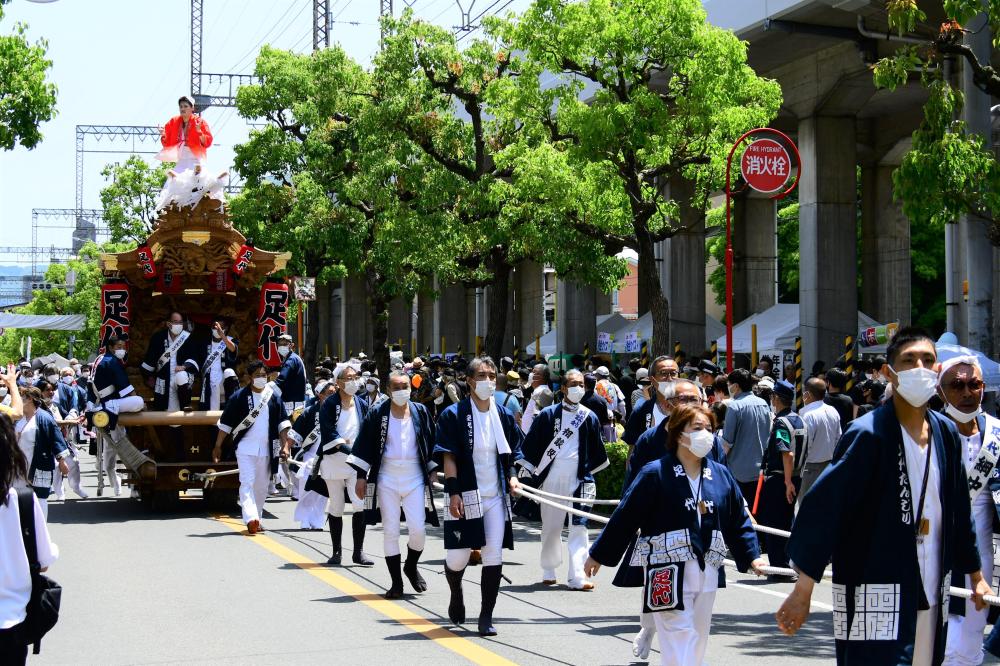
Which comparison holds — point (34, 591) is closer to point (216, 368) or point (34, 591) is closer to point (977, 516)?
point (977, 516)

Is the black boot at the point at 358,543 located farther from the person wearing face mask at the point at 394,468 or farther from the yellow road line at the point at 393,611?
the person wearing face mask at the point at 394,468

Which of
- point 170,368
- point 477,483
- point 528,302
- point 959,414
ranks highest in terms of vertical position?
point 528,302

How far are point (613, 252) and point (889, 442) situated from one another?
75.7 feet

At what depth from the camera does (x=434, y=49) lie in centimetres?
2619

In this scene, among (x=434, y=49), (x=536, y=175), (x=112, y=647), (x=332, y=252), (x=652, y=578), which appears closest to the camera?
(x=652, y=578)

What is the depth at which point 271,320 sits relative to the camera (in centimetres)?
1866

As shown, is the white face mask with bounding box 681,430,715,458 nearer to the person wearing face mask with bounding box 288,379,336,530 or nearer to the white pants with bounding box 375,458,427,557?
the white pants with bounding box 375,458,427,557

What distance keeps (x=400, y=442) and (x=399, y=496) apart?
1.41ft

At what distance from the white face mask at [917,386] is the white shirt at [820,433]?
7.58 metres

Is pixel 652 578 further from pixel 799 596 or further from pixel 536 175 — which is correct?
pixel 536 175

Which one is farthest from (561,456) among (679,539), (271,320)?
(271,320)

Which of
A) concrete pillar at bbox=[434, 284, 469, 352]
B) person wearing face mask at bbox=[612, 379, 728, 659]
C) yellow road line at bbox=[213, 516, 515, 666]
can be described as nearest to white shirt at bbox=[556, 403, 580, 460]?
yellow road line at bbox=[213, 516, 515, 666]

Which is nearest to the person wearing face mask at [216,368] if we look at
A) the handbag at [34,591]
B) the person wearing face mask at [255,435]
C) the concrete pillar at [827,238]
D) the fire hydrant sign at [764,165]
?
the person wearing face mask at [255,435]

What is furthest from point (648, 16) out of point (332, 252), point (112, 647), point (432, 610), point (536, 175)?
point (332, 252)
